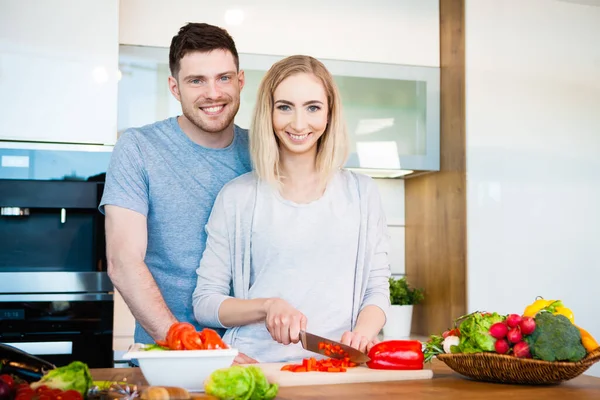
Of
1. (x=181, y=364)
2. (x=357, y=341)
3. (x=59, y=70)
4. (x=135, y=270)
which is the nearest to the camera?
(x=181, y=364)

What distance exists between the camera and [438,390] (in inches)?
58.3

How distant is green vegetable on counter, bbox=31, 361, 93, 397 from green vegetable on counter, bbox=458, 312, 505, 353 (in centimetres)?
80

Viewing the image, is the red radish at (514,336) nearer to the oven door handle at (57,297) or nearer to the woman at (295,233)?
the woman at (295,233)

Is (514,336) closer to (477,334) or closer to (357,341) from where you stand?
(477,334)

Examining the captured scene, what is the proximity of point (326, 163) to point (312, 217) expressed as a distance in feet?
0.53

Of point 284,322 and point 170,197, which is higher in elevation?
point 170,197

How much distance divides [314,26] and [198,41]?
56.4 inches

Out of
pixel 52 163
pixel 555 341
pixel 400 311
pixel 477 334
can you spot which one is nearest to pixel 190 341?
pixel 477 334

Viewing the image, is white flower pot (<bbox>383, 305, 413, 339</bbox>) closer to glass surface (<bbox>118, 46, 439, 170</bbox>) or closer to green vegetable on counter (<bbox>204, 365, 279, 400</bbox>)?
glass surface (<bbox>118, 46, 439, 170</bbox>)

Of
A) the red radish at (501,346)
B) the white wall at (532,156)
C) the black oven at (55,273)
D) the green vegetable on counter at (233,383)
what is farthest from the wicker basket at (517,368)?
the black oven at (55,273)

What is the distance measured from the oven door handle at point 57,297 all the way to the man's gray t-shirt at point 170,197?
0.98 meters

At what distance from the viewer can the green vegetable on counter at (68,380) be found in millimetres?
1217

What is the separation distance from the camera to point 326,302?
75.4 inches

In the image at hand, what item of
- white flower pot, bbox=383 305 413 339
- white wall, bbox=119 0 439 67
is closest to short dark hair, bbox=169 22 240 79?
white wall, bbox=119 0 439 67
